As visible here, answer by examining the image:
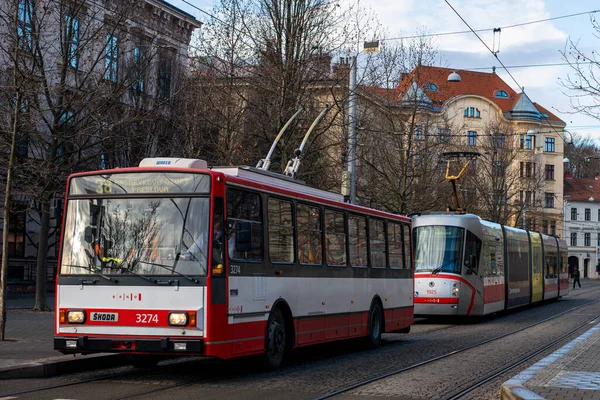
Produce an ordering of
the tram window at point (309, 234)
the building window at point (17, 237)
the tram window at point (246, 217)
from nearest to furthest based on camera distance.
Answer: the tram window at point (246, 217) < the tram window at point (309, 234) < the building window at point (17, 237)

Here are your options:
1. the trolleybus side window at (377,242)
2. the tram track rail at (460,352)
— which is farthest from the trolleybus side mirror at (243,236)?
the trolleybus side window at (377,242)

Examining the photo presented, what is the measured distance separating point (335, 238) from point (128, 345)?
5.36 meters

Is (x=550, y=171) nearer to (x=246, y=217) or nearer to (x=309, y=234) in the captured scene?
(x=309, y=234)

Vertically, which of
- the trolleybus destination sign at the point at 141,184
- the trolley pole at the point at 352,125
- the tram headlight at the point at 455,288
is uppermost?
the trolley pole at the point at 352,125

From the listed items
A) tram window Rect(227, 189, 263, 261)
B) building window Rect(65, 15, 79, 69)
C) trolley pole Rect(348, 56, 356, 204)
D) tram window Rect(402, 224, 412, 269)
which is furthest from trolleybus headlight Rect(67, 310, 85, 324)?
trolley pole Rect(348, 56, 356, 204)

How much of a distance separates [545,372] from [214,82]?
671 inches

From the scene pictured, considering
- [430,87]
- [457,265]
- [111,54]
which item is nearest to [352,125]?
[457,265]

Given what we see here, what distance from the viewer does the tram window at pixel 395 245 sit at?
63.0ft

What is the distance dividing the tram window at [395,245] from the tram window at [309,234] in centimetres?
418

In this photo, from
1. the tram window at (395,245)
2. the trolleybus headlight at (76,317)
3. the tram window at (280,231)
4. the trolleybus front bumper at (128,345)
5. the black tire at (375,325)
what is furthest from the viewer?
the tram window at (395,245)

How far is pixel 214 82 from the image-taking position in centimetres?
2733

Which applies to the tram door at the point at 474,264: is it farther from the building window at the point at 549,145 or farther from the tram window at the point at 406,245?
the building window at the point at 549,145

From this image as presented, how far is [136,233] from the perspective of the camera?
11.8 meters

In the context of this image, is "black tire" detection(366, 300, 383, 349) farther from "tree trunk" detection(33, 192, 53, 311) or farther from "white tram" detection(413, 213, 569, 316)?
"tree trunk" detection(33, 192, 53, 311)
